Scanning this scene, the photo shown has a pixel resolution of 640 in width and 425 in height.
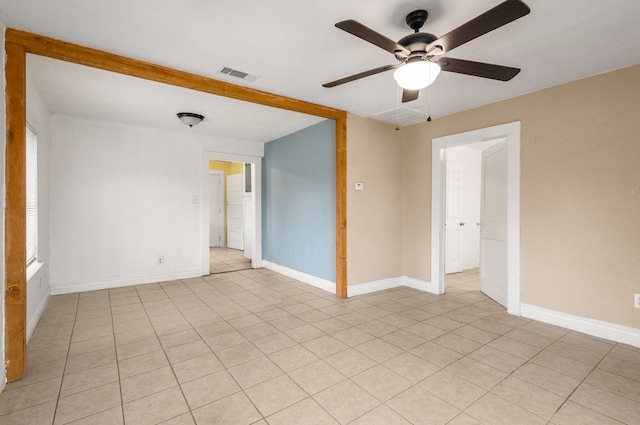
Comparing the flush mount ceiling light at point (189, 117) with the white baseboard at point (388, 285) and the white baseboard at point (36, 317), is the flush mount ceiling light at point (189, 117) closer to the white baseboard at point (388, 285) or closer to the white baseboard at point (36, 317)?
the white baseboard at point (36, 317)

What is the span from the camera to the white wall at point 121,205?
431cm

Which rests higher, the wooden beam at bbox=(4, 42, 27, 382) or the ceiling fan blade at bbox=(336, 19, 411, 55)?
the ceiling fan blade at bbox=(336, 19, 411, 55)

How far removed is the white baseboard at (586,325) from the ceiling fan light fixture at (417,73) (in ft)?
9.69

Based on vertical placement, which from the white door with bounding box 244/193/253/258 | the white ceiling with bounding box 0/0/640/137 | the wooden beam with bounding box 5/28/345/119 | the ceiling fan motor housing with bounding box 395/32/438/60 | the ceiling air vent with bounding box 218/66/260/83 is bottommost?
the white door with bounding box 244/193/253/258

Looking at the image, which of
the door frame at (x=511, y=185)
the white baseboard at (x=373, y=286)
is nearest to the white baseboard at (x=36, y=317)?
the white baseboard at (x=373, y=286)

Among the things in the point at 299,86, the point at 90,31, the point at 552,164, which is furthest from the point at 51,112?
the point at 552,164

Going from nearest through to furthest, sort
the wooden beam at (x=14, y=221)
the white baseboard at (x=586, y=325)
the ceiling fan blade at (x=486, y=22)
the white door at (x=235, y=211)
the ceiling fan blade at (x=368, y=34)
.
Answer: the ceiling fan blade at (x=486, y=22) → the ceiling fan blade at (x=368, y=34) → the wooden beam at (x=14, y=221) → the white baseboard at (x=586, y=325) → the white door at (x=235, y=211)

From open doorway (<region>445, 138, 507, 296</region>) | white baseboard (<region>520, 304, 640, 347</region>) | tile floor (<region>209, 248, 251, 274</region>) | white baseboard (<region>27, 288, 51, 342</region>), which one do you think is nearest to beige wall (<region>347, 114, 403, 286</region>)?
open doorway (<region>445, 138, 507, 296</region>)

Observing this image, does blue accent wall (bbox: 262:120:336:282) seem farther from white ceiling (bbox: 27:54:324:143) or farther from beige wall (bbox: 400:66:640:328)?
beige wall (bbox: 400:66:640:328)

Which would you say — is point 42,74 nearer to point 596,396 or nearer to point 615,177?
point 596,396

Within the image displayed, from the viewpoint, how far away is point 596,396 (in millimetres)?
1993

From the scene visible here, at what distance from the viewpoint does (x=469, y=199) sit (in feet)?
19.8

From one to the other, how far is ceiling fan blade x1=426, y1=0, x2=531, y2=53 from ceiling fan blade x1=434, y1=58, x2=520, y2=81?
0.16 metres

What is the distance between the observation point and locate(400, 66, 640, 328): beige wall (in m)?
2.75
